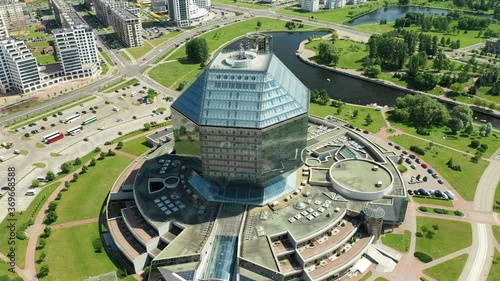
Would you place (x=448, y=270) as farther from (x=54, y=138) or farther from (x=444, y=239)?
(x=54, y=138)

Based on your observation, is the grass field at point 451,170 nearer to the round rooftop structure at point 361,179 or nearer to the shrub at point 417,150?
the shrub at point 417,150

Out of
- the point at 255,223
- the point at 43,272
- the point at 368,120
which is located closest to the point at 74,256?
the point at 43,272

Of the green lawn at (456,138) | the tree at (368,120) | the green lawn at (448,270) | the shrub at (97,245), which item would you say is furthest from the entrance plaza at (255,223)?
the green lawn at (456,138)

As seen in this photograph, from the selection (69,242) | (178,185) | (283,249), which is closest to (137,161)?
(178,185)

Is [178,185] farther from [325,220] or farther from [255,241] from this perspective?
[325,220]

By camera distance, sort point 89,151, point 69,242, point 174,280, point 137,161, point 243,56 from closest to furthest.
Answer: point 174,280 → point 69,242 → point 243,56 → point 137,161 → point 89,151
